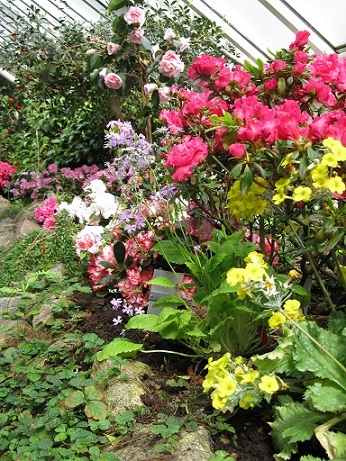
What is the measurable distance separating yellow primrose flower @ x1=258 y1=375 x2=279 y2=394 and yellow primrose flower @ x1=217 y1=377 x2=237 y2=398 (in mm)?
87

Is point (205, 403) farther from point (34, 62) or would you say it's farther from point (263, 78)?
point (34, 62)

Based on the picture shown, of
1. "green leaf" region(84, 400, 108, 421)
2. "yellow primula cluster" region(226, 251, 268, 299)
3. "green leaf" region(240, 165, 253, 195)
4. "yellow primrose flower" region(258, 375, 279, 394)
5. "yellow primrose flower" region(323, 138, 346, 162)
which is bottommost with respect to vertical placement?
"green leaf" region(84, 400, 108, 421)

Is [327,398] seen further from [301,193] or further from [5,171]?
[5,171]

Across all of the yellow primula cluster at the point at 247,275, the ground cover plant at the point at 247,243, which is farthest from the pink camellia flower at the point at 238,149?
the yellow primula cluster at the point at 247,275

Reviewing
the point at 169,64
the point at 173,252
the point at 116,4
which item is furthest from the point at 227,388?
the point at 116,4

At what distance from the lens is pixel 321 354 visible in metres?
2.00

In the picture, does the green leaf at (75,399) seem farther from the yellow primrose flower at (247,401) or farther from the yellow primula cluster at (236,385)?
the yellow primrose flower at (247,401)

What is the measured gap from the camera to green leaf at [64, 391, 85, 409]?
232cm

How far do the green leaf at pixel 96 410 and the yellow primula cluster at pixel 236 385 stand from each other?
1.41 feet

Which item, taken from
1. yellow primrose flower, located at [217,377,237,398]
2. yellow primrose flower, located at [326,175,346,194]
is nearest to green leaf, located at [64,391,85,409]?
yellow primrose flower, located at [217,377,237,398]

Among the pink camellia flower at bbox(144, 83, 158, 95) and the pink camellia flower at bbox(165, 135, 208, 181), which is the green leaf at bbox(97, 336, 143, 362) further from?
the pink camellia flower at bbox(144, 83, 158, 95)

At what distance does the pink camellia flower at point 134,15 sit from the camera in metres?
4.39

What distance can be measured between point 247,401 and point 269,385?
0.15 metres

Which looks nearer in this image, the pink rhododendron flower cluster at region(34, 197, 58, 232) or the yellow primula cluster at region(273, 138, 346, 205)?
the yellow primula cluster at region(273, 138, 346, 205)
